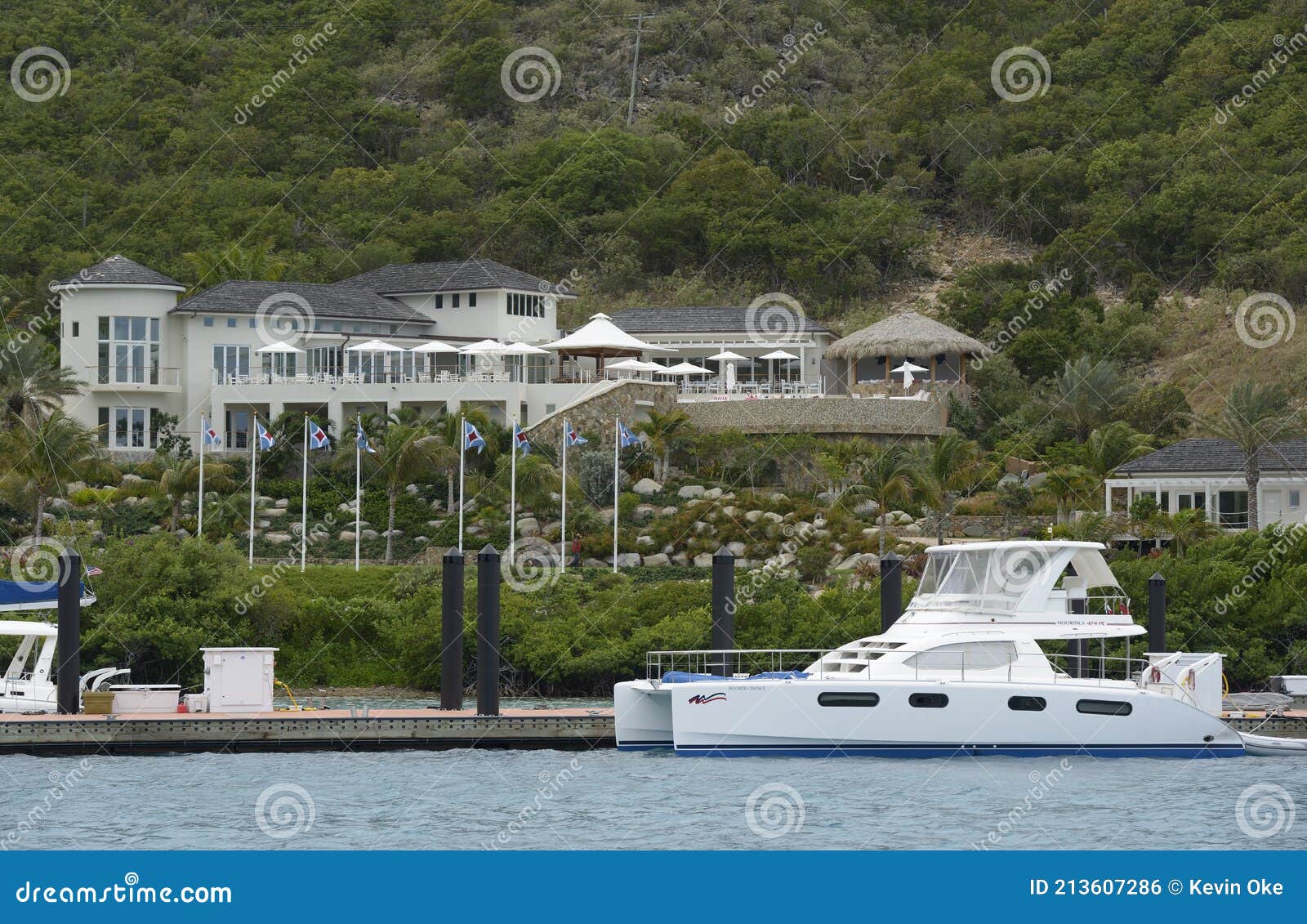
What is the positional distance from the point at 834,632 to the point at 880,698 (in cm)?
1069

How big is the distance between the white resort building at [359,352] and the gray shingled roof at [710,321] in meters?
0.10

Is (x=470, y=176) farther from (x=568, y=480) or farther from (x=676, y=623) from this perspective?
(x=676, y=623)

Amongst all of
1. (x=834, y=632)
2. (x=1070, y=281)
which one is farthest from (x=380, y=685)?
(x=1070, y=281)

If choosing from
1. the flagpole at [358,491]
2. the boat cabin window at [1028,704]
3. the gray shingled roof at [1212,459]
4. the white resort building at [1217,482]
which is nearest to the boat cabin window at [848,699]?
the boat cabin window at [1028,704]

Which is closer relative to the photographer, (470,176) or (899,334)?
(899,334)

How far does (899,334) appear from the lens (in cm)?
6550

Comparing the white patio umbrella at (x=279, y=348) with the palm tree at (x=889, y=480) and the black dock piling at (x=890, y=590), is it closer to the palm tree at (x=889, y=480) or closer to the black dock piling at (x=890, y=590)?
the palm tree at (x=889, y=480)

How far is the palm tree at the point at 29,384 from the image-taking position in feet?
194

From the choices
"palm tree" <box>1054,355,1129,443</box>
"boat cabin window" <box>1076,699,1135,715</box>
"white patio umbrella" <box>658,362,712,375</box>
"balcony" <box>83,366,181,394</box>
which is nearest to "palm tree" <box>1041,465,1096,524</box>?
"palm tree" <box>1054,355,1129,443</box>

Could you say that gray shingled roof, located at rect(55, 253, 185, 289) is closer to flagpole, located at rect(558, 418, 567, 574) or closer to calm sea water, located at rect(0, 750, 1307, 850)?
flagpole, located at rect(558, 418, 567, 574)

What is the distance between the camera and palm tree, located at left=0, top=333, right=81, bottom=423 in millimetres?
59156

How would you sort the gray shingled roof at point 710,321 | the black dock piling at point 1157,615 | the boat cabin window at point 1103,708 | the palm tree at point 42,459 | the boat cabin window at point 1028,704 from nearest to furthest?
the boat cabin window at point 1028,704, the boat cabin window at point 1103,708, the black dock piling at point 1157,615, the palm tree at point 42,459, the gray shingled roof at point 710,321

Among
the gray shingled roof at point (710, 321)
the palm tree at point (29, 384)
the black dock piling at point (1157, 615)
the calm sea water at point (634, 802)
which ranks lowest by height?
the calm sea water at point (634, 802)

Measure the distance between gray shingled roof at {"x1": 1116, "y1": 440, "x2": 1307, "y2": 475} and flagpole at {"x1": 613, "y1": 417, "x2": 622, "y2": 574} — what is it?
14.1 metres
